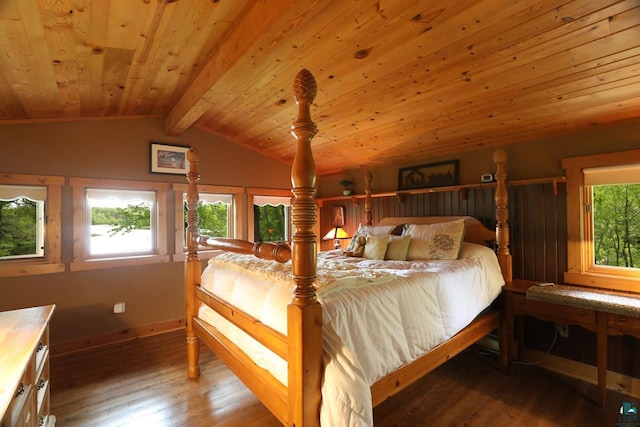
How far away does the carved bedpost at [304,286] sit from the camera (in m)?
1.19

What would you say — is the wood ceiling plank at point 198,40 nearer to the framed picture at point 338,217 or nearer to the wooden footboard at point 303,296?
the wooden footboard at point 303,296

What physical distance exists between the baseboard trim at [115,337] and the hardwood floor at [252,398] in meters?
0.21

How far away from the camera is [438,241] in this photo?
2.71 m

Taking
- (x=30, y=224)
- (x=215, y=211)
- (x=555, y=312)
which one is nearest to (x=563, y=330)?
(x=555, y=312)

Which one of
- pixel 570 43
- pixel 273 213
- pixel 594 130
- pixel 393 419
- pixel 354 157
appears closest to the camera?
pixel 570 43

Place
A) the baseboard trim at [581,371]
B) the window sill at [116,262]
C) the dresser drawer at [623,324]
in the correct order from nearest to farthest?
the dresser drawer at [623,324] → the baseboard trim at [581,371] → the window sill at [116,262]

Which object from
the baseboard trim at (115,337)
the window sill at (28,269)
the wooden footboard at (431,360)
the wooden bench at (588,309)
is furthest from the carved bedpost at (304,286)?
the window sill at (28,269)

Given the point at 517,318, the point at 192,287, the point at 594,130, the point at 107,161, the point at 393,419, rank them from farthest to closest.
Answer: the point at 107,161 → the point at 517,318 → the point at 192,287 → the point at 594,130 → the point at 393,419

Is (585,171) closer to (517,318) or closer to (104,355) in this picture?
(517,318)

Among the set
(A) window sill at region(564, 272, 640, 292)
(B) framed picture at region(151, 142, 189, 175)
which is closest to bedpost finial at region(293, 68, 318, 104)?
(A) window sill at region(564, 272, 640, 292)

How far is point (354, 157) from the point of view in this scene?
390 cm

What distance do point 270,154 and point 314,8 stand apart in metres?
2.90

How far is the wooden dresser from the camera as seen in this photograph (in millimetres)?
980

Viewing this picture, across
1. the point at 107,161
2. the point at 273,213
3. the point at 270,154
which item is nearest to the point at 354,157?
the point at 270,154
